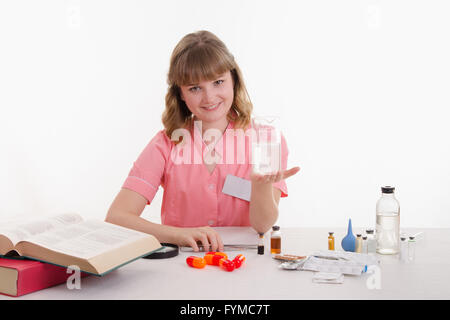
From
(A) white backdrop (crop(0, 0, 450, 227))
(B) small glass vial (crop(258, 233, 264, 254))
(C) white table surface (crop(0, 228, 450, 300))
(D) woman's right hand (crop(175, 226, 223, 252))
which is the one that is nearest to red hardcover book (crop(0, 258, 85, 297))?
(C) white table surface (crop(0, 228, 450, 300))

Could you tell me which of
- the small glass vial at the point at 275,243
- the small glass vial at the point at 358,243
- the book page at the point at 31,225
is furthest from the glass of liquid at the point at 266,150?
the book page at the point at 31,225

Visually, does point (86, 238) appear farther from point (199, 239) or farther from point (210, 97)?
point (210, 97)

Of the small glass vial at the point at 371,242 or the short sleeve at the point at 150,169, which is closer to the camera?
the small glass vial at the point at 371,242

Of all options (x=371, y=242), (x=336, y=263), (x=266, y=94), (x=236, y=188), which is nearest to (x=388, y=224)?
(x=371, y=242)

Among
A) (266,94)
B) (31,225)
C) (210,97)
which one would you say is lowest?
(31,225)

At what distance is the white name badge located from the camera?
1.72 metres

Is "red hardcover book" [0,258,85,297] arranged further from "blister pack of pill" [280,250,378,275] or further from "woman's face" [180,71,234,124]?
"woman's face" [180,71,234,124]

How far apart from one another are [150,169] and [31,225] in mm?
631

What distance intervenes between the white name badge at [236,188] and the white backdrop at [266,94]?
5.47 feet

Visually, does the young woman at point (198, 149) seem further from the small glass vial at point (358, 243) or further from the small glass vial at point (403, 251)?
the small glass vial at point (403, 251)

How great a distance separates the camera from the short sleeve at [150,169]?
5.49 feet

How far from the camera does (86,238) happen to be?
1.10 meters
